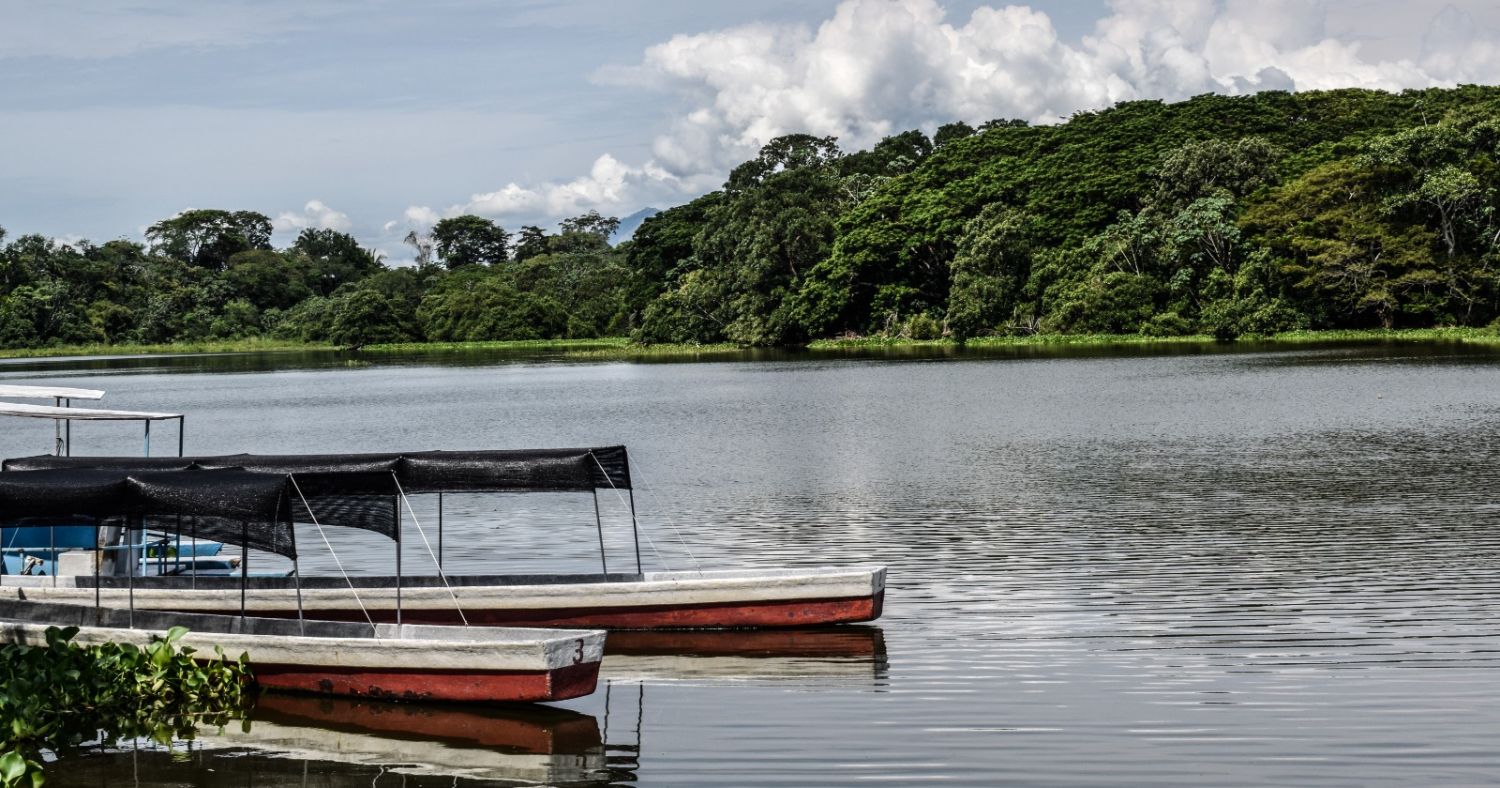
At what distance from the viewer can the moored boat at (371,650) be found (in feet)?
42.7

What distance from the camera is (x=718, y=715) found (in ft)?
43.3

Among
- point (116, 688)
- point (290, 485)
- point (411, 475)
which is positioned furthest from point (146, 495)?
point (411, 475)

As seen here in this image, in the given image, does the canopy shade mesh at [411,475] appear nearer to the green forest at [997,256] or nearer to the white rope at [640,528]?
the white rope at [640,528]

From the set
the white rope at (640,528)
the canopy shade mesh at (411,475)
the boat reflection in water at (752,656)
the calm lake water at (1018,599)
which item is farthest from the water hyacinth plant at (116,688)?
the white rope at (640,528)

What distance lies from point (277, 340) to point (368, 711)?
5262 inches

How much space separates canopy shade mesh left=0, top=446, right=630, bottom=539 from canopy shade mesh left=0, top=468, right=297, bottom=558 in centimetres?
63

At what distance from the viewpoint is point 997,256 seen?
308 feet

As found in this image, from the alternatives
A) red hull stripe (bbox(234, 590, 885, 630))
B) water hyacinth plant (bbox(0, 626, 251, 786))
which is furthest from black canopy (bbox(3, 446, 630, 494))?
water hyacinth plant (bbox(0, 626, 251, 786))

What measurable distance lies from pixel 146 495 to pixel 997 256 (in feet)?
273

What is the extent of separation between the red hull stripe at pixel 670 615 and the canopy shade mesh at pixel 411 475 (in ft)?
4.03

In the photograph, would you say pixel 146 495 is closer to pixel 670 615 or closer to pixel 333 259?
pixel 670 615

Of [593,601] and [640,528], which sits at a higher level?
[593,601]

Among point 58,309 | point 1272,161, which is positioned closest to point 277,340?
point 58,309

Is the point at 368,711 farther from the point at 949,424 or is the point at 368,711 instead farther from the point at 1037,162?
the point at 1037,162
